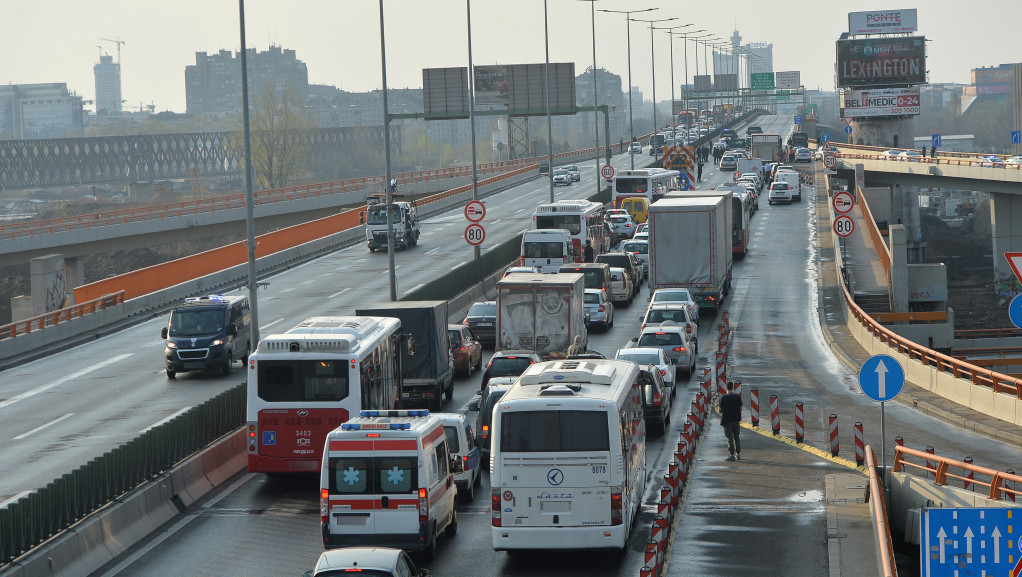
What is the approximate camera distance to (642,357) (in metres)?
30.2

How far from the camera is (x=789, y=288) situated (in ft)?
174

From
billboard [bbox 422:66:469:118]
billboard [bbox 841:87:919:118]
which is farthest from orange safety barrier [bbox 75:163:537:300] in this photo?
billboard [bbox 841:87:919:118]

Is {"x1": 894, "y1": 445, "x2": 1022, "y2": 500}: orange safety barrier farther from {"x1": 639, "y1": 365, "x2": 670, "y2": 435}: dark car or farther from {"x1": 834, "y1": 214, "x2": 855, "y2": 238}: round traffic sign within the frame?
{"x1": 834, "y1": 214, "x2": 855, "y2": 238}: round traffic sign

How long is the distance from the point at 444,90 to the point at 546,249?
56.2 metres

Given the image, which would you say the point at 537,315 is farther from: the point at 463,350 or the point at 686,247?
the point at 686,247

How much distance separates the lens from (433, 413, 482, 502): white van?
20.6 meters

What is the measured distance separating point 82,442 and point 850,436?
636 inches

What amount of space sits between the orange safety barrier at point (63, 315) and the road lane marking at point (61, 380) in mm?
4439

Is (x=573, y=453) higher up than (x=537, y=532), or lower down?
higher up

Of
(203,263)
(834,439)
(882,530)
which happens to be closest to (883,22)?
(203,263)

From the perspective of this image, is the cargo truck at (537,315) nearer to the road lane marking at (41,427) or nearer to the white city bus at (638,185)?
the road lane marking at (41,427)

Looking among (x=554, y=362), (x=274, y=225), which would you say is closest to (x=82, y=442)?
(x=554, y=362)

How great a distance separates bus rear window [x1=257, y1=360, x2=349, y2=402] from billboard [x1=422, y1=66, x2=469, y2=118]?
8105cm

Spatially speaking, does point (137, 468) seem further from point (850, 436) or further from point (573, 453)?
point (850, 436)
